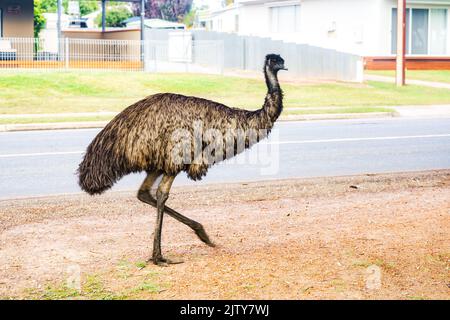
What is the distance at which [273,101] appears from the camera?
6.81 m

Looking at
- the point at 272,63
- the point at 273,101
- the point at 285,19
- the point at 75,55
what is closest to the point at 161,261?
the point at 273,101

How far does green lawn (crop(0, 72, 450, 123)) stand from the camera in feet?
72.4

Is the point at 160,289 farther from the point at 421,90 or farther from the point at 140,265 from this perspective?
the point at 421,90

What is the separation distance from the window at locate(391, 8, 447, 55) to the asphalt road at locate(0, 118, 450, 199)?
18868mm

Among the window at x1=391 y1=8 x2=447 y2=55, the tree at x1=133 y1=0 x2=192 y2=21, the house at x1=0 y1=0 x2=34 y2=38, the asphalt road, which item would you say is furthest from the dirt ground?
the tree at x1=133 y1=0 x2=192 y2=21

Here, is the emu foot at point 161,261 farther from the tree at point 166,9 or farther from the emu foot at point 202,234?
the tree at point 166,9

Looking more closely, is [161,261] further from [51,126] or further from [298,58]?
[298,58]

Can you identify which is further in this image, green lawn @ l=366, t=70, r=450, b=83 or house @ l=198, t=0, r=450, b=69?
house @ l=198, t=0, r=450, b=69

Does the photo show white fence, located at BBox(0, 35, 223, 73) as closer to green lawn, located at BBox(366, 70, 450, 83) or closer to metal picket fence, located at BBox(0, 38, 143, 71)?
metal picket fence, located at BBox(0, 38, 143, 71)

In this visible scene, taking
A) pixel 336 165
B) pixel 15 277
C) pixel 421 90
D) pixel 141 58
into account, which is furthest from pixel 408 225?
pixel 141 58

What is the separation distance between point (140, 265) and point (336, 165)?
699 centimetres

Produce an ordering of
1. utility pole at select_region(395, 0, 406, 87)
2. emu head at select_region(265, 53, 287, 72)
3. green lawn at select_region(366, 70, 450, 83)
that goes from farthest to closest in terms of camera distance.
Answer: green lawn at select_region(366, 70, 450, 83)
utility pole at select_region(395, 0, 406, 87)
emu head at select_region(265, 53, 287, 72)

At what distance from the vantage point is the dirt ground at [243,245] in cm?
604

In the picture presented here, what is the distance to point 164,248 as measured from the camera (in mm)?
7336
